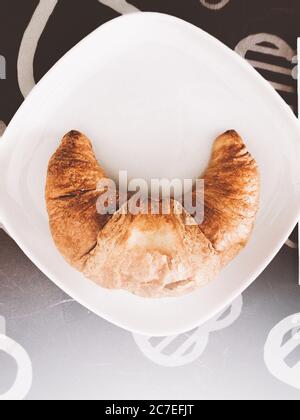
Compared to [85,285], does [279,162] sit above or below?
above

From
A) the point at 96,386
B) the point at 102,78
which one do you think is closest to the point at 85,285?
the point at 96,386

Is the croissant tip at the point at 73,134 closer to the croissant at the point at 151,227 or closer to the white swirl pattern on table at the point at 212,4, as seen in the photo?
the croissant at the point at 151,227

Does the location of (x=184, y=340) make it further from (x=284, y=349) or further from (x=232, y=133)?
(x=232, y=133)

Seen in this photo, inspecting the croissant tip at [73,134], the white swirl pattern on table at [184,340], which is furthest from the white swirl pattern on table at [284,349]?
the croissant tip at [73,134]

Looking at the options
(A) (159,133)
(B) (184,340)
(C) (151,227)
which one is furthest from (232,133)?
(B) (184,340)

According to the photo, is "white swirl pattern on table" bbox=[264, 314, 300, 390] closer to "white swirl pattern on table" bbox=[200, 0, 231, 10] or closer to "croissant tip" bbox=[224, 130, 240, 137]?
"croissant tip" bbox=[224, 130, 240, 137]

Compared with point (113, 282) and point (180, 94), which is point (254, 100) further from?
point (113, 282)

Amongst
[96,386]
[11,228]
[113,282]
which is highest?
[11,228]
